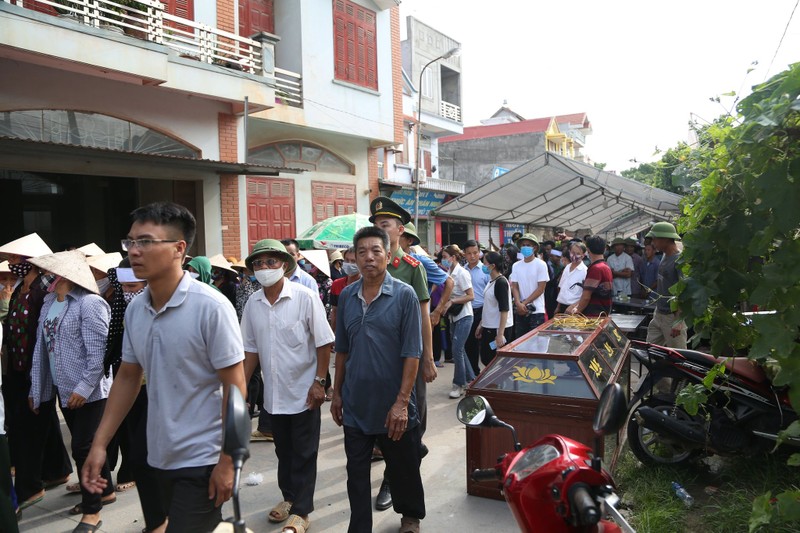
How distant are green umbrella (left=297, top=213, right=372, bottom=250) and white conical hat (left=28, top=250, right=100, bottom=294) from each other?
19.3 ft

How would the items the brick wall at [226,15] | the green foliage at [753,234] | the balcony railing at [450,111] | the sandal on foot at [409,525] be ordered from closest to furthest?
1. the green foliage at [753,234]
2. the sandal on foot at [409,525]
3. the brick wall at [226,15]
4. the balcony railing at [450,111]

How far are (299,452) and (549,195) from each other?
1432cm

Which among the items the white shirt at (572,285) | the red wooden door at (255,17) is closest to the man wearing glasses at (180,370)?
the white shirt at (572,285)

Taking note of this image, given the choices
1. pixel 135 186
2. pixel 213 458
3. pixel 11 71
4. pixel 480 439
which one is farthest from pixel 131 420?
pixel 135 186

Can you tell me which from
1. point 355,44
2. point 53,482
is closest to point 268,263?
point 53,482

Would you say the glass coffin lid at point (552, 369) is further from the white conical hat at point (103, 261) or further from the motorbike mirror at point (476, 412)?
the white conical hat at point (103, 261)

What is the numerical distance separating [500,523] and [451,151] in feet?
124

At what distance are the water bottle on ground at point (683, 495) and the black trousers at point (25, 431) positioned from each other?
182 inches

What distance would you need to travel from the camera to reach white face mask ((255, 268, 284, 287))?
408cm

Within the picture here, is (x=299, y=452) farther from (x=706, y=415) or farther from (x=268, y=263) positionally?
(x=706, y=415)

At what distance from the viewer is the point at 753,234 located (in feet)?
8.61

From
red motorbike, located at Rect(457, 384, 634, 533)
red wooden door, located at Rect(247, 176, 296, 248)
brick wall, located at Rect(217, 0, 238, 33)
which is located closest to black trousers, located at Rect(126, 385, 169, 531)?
red motorbike, located at Rect(457, 384, 634, 533)

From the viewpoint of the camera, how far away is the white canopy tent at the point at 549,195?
543 inches

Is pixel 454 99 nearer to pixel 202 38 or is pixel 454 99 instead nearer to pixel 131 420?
pixel 202 38
